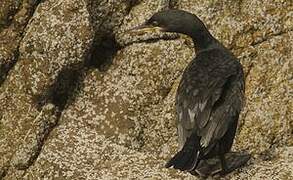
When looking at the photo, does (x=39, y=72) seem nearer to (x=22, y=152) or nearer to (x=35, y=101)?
(x=35, y=101)

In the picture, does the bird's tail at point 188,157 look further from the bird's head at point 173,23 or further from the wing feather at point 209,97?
the bird's head at point 173,23

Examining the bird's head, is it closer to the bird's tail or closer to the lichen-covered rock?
the bird's tail

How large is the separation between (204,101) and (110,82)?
573cm

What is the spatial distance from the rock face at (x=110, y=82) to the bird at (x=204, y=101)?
262 cm

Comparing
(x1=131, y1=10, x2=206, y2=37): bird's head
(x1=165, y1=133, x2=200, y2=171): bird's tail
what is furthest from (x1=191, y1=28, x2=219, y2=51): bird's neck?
(x1=165, y1=133, x2=200, y2=171): bird's tail

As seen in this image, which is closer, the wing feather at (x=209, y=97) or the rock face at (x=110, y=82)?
the wing feather at (x=209, y=97)

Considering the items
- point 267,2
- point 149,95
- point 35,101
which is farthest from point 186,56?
point 35,101

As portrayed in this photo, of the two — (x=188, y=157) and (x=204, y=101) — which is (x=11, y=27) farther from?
(x=188, y=157)

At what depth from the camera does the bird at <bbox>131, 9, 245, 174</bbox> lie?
1514cm

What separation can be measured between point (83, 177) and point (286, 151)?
4817mm

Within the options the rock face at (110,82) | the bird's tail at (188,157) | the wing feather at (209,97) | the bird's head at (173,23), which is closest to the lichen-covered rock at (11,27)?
the rock face at (110,82)

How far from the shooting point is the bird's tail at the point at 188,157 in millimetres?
14516

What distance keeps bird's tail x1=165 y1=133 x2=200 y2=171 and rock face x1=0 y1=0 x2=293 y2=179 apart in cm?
322

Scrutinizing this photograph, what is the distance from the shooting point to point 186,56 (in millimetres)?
21000
